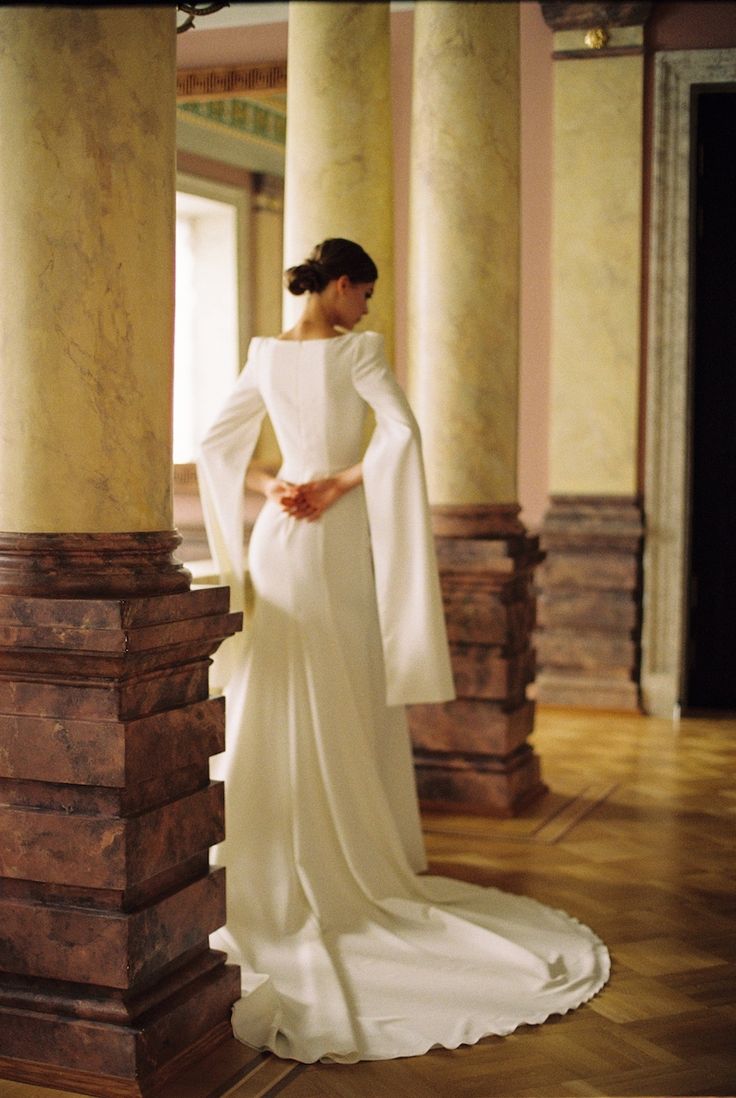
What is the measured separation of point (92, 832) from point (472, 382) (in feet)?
10.5

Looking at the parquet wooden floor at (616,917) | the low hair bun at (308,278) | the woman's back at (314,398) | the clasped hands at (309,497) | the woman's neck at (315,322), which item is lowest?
the parquet wooden floor at (616,917)

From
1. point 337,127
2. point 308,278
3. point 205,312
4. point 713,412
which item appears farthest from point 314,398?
point 205,312

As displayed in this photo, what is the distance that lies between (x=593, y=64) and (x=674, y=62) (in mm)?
463

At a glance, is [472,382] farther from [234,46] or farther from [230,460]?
[234,46]

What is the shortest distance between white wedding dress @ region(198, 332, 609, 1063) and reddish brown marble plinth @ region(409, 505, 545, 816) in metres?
1.01

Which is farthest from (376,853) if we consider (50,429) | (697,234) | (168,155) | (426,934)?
(697,234)

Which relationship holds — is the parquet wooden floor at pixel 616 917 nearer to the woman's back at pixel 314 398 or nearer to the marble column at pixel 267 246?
the woman's back at pixel 314 398

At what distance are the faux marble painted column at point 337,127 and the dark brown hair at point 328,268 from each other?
4.00 ft

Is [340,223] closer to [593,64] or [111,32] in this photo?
[111,32]

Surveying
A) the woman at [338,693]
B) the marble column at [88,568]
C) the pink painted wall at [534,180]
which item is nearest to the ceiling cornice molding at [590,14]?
the pink painted wall at [534,180]

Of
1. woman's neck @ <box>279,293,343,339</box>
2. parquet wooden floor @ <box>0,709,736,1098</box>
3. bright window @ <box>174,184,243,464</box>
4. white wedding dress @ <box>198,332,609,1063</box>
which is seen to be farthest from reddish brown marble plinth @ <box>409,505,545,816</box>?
bright window @ <box>174,184,243,464</box>

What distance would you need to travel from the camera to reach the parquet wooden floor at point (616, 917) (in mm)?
2727

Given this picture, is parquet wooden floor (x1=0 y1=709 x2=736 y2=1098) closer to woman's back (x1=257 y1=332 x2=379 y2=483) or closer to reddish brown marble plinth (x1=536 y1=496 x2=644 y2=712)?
reddish brown marble plinth (x1=536 y1=496 x2=644 y2=712)

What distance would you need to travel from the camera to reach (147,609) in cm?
260
